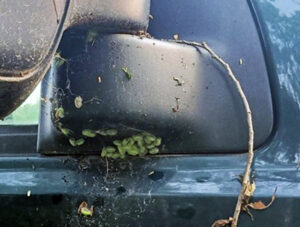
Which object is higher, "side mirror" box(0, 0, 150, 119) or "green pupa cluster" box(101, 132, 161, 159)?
"side mirror" box(0, 0, 150, 119)

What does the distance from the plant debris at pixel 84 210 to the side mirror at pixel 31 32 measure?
0.34 meters

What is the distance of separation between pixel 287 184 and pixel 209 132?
0.23 m

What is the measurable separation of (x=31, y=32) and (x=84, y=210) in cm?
52

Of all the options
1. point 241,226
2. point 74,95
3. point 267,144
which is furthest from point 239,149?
point 74,95

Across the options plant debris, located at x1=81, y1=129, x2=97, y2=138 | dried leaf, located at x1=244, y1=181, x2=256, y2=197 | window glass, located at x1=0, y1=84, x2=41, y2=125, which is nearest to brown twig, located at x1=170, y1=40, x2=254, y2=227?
dried leaf, located at x1=244, y1=181, x2=256, y2=197

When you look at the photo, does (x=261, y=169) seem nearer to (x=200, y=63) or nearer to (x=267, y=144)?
(x=267, y=144)

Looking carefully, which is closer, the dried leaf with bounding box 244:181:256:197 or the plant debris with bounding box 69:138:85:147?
the dried leaf with bounding box 244:181:256:197

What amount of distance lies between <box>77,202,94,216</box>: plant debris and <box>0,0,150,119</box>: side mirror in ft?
1.11

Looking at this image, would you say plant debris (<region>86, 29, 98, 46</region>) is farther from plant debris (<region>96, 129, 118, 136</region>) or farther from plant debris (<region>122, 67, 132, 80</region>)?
plant debris (<region>96, 129, 118, 136</region>)

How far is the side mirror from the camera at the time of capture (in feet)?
3.94

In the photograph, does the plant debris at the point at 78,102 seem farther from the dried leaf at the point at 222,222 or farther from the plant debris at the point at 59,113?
the dried leaf at the point at 222,222

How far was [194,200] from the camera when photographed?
5.06ft

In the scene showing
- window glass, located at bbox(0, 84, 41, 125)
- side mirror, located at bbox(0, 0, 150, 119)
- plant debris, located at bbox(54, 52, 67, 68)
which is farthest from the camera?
window glass, located at bbox(0, 84, 41, 125)

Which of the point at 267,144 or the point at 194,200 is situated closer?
the point at 194,200
